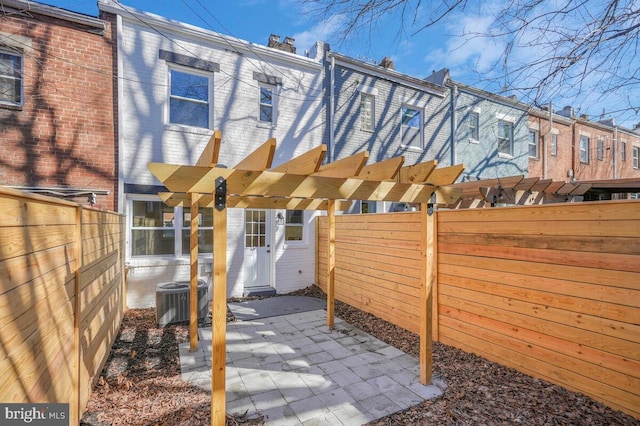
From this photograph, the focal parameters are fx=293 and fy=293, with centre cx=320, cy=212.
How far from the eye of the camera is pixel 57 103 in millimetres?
5516

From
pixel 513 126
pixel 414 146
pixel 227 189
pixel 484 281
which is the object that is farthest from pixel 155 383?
pixel 513 126

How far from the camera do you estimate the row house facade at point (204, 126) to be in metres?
6.14

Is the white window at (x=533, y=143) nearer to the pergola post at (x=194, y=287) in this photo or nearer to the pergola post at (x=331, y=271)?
the pergola post at (x=331, y=271)

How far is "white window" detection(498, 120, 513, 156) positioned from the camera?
11.2m

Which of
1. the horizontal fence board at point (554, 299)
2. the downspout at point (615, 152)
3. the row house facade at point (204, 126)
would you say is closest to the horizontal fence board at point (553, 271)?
the horizontal fence board at point (554, 299)

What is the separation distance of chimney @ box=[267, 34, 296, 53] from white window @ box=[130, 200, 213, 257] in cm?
480

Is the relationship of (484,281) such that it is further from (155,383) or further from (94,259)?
(94,259)

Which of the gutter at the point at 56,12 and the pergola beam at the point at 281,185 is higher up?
the gutter at the point at 56,12

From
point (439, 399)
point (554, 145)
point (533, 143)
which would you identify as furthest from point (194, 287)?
point (554, 145)

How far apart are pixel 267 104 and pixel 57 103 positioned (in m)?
4.19

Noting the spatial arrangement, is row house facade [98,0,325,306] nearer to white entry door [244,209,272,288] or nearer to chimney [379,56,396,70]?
white entry door [244,209,272,288]

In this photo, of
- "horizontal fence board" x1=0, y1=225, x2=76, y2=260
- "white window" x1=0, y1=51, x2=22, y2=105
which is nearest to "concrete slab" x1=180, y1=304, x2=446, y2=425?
"horizontal fence board" x1=0, y1=225, x2=76, y2=260

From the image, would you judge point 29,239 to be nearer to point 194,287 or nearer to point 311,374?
point 194,287

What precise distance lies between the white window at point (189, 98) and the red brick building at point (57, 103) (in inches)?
44.0
